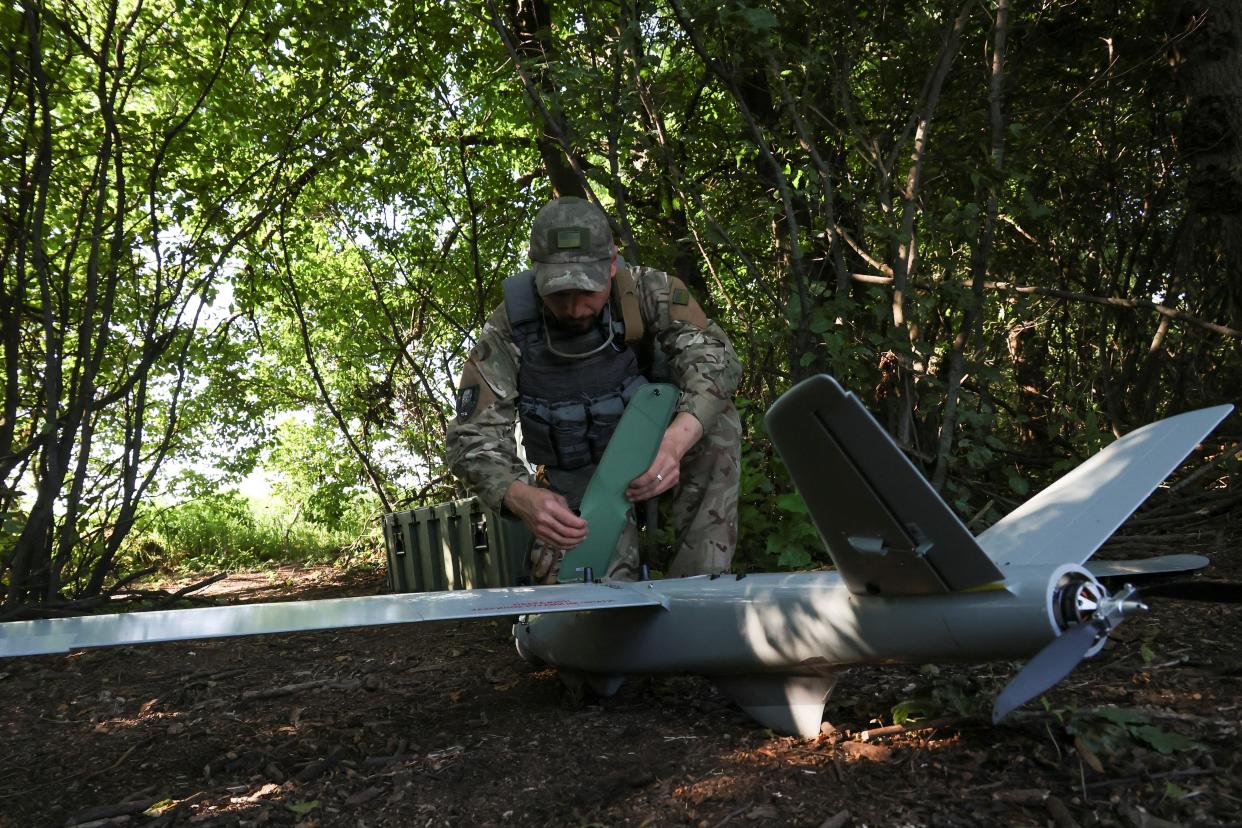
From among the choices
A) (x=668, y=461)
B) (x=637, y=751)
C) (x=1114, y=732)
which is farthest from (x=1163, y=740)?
(x=668, y=461)

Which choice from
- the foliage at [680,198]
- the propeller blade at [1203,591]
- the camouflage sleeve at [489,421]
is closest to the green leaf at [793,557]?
the foliage at [680,198]

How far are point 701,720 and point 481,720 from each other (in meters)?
0.81

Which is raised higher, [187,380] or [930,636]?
[187,380]

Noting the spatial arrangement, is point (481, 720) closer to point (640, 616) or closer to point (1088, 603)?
point (640, 616)

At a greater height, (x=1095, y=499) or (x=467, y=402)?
(x=467, y=402)

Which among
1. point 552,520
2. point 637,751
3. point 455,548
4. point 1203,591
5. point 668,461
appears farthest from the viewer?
point 455,548

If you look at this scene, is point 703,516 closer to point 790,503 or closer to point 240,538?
point 790,503

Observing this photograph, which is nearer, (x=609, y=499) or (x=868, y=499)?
(x=868, y=499)

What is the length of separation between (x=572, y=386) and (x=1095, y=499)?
89.7 inches

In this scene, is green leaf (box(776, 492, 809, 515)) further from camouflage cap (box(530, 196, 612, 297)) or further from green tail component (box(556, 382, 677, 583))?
camouflage cap (box(530, 196, 612, 297))

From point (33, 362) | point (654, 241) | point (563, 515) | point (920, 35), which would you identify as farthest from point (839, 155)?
point (33, 362)

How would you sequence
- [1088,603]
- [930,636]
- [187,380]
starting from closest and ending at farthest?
[1088,603], [930,636], [187,380]

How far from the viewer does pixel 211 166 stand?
268 inches

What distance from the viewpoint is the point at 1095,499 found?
2258mm
